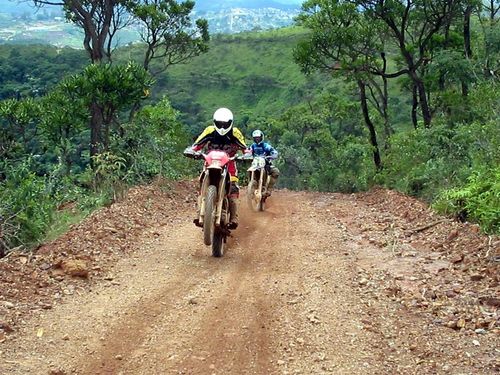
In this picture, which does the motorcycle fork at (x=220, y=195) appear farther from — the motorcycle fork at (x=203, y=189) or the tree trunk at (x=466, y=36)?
the tree trunk at (x=466, y=36)

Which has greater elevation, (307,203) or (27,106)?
A: (27,106)

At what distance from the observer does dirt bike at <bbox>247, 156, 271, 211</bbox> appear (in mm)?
13727

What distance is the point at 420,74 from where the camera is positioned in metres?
21.3

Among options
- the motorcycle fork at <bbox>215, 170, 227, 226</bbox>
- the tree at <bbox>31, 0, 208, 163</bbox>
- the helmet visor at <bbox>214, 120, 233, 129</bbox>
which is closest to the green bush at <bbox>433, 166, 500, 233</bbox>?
the motorcycle fork at <bbox>215, 170, 227, 226</bbox>

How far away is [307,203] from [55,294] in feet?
34.4

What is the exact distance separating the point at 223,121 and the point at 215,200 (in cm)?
124

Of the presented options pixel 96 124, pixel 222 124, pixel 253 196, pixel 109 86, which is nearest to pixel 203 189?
pixel 222 124

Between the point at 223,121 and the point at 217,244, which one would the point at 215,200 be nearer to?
the point at 217,244

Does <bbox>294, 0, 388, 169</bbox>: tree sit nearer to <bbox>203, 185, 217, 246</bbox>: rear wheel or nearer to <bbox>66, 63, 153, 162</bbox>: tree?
<bbox>66, 63, 153, 162</bbox>: tree

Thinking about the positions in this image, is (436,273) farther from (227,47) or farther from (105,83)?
(227,47)

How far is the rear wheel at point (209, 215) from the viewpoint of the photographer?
8.22 m

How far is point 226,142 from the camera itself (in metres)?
9.27

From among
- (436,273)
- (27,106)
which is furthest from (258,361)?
(27,106)

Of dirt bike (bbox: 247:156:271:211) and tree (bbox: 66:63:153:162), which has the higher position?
tree (bbox: 66:63:153:162)
